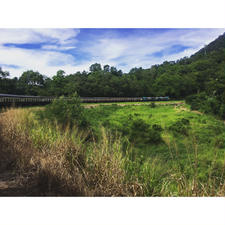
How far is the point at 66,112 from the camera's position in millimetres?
2752

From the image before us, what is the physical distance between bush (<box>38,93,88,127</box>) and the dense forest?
137 mm

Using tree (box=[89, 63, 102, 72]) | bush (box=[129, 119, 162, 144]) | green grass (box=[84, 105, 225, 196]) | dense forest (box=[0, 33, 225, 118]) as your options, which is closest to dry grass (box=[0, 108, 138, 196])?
green grass (box=[84, 105, 225, 196])

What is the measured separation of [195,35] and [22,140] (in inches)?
113

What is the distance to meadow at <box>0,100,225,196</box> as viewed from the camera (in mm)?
1571

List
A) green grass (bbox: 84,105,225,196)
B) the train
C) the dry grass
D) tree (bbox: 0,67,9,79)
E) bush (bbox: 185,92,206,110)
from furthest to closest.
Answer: bush (bbox: 185,92,206,110)
the train
tree (bbox: 0,67,9,79)
green grass (bbox: 84,105,225,196)
the dry grass

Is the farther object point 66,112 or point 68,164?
point 66,112

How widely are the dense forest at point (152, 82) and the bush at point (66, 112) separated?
0.45 feet

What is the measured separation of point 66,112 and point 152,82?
1563mm

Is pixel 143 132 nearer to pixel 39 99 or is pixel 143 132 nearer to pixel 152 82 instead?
pixel 152 82

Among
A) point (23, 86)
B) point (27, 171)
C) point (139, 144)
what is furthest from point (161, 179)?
point (23, 86)

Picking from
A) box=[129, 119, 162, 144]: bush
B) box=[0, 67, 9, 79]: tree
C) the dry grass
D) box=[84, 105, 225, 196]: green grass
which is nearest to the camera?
the dry grass
